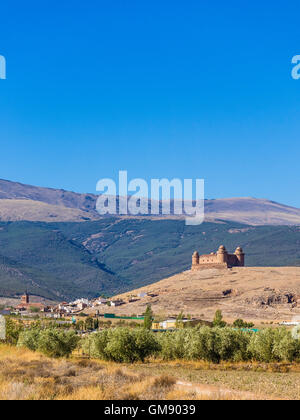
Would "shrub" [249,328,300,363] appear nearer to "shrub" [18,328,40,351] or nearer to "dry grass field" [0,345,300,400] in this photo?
"dry grass field" [0,345,300,400]

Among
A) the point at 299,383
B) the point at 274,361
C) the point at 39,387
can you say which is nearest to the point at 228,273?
the point at 274,361

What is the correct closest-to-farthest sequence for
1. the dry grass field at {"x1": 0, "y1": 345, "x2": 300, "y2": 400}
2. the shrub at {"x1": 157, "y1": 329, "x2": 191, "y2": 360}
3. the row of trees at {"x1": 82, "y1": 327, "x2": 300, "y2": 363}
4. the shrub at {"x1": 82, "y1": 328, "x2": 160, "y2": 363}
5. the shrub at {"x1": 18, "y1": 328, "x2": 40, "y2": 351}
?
the dry grass field at {"x1": 0, "y1": 345, "x2": 300, "y2": 400} < the shrub at {"x1": 82, "y1": 328, "x2": 160, "y2": 363} < the row of trees at {"x1": 82, "y1": 327, "x2": 300, "y2": 363} < the shrub at {"x1": 18, "y1": 328, "x2": 40, "y2": 351} < the shrub at {"x1": 157, "y1": 329, "x2": 191, "y2": 360}

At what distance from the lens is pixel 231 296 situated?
501ft

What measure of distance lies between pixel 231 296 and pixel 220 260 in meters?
27.9

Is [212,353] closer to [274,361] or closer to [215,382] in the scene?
[274,361]

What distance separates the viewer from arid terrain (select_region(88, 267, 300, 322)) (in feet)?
458

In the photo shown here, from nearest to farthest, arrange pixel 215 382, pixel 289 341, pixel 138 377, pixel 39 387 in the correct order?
pixel 39 387 → pixel 138 377 → pixel 215 382 → pixel 289 341

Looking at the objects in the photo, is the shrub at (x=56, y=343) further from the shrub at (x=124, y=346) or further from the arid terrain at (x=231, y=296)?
the arid terrain at (x=231, y=296)

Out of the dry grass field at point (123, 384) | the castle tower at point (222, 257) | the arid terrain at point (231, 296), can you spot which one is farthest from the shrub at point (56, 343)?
the castle tower at point (222, 257)

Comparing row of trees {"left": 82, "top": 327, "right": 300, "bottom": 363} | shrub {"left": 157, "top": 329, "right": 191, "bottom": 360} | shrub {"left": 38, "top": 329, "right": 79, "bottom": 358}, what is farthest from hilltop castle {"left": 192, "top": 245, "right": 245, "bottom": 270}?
shrub {"left": 38, "top": 329, "right": 79, "bottom": 358}

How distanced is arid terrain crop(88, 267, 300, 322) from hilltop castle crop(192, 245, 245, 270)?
203 inches

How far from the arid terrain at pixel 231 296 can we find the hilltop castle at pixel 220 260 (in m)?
5.17
